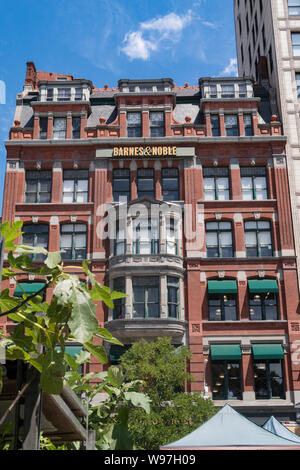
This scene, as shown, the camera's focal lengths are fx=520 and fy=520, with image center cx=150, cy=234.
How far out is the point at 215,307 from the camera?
3231 cm

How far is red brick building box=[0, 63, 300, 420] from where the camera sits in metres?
30.9

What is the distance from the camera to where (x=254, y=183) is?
34.8 metres

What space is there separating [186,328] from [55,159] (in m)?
14.3

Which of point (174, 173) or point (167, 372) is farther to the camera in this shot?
point (174, 173)

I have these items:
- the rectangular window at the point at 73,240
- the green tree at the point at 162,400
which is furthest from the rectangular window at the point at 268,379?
the rectangular window at the point at 73,240

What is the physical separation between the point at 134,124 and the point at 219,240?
33.4ft

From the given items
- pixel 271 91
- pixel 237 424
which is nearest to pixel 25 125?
pixel 271 91

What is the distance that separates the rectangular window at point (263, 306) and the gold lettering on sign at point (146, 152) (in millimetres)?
10680

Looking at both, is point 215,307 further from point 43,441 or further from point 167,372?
point 43,441

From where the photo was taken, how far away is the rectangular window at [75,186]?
34750mm

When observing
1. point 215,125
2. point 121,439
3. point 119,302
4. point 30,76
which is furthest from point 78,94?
point 121,439

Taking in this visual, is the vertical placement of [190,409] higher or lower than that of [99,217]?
lower

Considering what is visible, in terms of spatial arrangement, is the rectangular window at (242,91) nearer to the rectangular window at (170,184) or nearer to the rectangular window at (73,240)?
the rectangular window at (170,184)

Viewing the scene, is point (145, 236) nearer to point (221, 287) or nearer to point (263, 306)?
point (221, 287)
